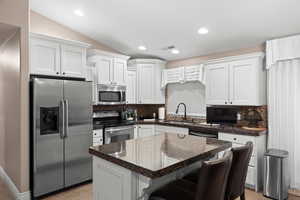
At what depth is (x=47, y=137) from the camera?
302 cm

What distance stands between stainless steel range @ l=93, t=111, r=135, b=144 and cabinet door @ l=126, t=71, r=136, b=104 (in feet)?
1.50

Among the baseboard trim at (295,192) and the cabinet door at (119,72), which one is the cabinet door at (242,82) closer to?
the baseboard trim at (295,192)

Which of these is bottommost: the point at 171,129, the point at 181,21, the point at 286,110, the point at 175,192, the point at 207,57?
the point at 175,192

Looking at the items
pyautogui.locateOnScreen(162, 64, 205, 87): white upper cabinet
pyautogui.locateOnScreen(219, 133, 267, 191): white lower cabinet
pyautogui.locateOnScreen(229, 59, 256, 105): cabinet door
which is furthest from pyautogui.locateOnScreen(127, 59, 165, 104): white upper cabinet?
pyautogui.locateOnScreen(219, 133, 267, 191): white lower cabinet

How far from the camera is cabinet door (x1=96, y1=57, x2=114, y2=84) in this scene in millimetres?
4176

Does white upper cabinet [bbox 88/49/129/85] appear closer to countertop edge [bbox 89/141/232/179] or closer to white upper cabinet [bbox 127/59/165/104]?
white upper cabinet [bbox 127/59/165/104]

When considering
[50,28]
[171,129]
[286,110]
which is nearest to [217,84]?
[286,110]

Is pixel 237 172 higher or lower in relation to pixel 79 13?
lower

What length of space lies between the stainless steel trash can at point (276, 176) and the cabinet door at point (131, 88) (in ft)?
10.3

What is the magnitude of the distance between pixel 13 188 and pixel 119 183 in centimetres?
257

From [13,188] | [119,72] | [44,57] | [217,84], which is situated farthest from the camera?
[119,72]

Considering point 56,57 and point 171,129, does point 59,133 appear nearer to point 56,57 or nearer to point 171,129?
point 56,57

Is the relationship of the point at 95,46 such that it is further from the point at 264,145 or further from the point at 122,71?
the point at 264,145

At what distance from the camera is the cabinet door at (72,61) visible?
11.4 feet
